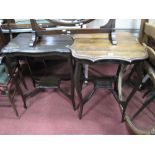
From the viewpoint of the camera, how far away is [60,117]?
1.72 metres

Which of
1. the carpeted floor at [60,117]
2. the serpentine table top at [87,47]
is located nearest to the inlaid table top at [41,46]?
the serpentine table top at [87,47]

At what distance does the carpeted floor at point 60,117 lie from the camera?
159 centimetres

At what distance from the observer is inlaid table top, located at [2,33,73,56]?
1.40 metres

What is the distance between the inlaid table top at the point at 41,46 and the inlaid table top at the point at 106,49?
10 centimetres

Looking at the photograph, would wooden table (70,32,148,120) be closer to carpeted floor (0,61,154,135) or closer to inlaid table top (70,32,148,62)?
inlaid table top (70,32,148,62)

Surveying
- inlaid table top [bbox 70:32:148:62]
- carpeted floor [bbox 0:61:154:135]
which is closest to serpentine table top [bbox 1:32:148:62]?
inlaid table top [bbox 70:32:148:62]

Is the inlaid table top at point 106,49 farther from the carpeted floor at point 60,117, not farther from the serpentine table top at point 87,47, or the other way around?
the carpeted floor at point 60,117

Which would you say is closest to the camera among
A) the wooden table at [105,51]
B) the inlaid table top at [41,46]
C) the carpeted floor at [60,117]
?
the wooden table at [105,51]

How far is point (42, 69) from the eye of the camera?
259 centimetres

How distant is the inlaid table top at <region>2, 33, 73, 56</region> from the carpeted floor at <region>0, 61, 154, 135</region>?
670mm
